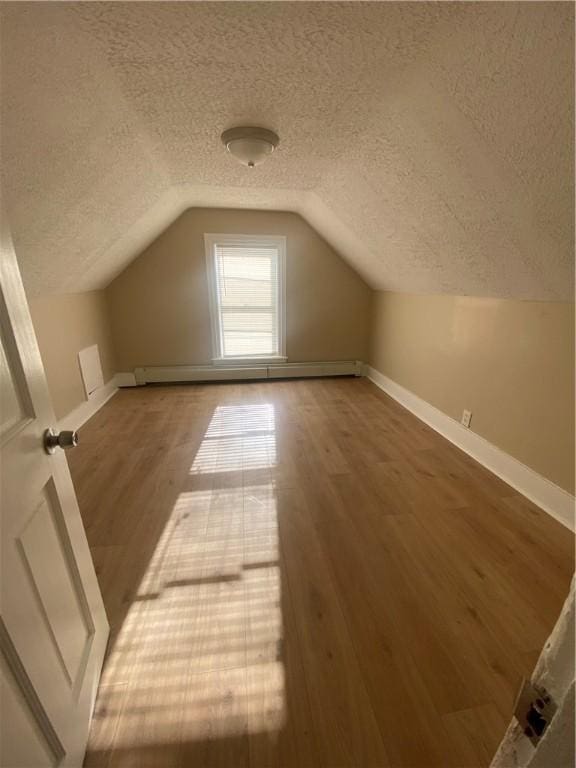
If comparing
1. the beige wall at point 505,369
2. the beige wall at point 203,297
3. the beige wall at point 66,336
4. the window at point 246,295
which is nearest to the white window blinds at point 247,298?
the window at point 246,295

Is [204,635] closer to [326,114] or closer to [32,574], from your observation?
[32,574]

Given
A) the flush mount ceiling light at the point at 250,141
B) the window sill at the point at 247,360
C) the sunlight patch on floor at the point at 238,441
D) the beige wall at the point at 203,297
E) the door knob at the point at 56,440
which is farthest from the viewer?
the window sill at the point at 247,360

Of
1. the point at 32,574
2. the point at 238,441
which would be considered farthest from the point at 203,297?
the point at 32,574

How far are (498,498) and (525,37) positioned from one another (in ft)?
6.85

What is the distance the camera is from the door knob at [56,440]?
30.3 inches

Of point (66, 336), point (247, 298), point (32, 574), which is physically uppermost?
point (247, 298)

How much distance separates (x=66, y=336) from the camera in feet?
8.87

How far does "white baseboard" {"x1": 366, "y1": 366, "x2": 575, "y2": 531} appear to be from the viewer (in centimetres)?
174

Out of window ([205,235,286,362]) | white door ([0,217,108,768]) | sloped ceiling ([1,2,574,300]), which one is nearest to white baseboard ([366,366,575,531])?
sloped ceiling ([1,2,574,300])

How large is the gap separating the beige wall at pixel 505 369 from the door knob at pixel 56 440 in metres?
2.28

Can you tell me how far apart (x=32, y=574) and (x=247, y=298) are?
3529 mm

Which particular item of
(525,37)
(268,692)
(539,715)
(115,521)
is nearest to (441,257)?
(525,37)

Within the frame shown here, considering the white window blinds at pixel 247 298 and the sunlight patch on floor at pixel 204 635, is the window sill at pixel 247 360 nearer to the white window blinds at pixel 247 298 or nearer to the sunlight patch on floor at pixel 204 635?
the white window blinds at pixel 247 298

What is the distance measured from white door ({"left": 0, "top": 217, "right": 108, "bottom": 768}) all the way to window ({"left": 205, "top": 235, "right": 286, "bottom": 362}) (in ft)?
10.3
